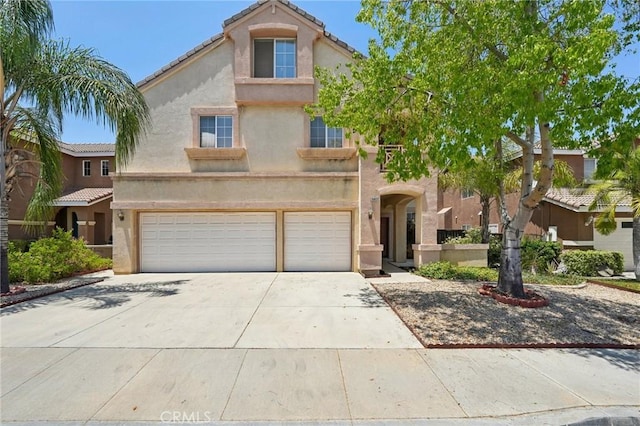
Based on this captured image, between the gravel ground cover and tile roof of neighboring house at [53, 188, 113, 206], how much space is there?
56.3 feet

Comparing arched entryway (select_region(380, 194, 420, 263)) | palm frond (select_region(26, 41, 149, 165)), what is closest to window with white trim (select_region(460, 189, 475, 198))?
arched entryway (select_region(380, 194, 420, 263))

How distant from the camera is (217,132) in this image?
12.8 meters

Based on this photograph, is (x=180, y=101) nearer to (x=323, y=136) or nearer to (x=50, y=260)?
(x=323, y=136)

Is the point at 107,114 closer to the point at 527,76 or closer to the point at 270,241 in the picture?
the point at 270,241

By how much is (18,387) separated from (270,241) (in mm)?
8924

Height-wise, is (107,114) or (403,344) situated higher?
(107,114)

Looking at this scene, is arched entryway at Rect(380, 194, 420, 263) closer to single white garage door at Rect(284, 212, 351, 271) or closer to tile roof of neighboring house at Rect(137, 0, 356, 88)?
single white garage door at Rect(284, 212, 351, 271)

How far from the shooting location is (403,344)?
219 inches

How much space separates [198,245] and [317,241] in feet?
15.3

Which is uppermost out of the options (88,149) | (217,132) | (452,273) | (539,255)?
(88,149)

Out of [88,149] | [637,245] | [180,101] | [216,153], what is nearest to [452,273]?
[637,245]

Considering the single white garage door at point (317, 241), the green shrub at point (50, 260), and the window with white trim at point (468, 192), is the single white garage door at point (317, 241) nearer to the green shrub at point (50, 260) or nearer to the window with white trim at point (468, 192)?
the window with white trim at point (468, 192)

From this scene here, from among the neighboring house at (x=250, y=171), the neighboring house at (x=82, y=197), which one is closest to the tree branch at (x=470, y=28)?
the neighboring house at (x=250, y=171)

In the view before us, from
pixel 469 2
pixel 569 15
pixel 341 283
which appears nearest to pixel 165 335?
pixel 341 283
